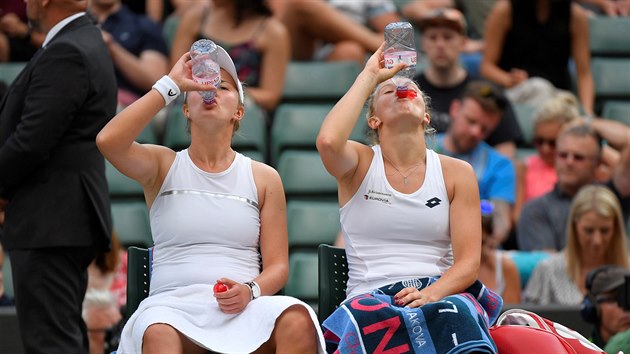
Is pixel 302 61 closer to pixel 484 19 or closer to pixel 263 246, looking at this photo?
pixel 484 19

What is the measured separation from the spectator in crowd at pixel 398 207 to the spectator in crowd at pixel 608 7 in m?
4.81

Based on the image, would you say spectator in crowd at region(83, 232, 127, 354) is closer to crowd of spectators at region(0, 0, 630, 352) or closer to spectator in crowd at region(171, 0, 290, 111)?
crowd of spectators at region(0, 0, 630, 352)

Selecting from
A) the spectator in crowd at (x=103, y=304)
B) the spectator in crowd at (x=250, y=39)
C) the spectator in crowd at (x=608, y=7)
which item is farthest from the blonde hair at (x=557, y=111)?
the spectator in crowd at (x=103, y=304)

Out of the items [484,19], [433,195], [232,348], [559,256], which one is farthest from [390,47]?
[484,19]

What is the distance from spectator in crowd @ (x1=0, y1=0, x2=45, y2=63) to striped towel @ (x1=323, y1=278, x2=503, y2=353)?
434 centimetres

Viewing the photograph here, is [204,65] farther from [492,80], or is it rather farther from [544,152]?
[492,80]

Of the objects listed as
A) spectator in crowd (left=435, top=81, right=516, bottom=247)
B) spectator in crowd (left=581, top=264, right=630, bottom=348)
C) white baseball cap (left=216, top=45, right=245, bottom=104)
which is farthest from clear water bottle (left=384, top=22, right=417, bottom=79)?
spectator in crowd (left=435, top=81, right=516, bottom=247)

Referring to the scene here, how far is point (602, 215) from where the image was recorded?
254 inches

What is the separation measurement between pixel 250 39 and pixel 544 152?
185cm

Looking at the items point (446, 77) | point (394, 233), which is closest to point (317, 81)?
point (446, 77)

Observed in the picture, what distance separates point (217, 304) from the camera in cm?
427

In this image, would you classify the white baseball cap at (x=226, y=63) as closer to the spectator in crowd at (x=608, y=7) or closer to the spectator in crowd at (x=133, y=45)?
the spectator in crowd at (x=133, y=45)

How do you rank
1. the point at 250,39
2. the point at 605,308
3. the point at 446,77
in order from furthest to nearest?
the point at 446,77 < the point at 250,39 < the point at 605,308

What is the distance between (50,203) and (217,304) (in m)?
0.94
